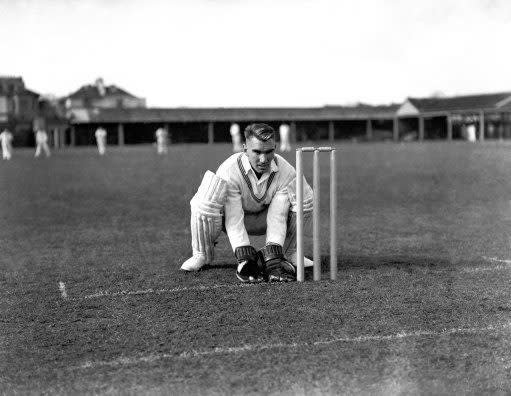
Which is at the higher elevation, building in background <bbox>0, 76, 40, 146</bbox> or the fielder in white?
building in background <bbox>0, 76, 40, 146</bbox>

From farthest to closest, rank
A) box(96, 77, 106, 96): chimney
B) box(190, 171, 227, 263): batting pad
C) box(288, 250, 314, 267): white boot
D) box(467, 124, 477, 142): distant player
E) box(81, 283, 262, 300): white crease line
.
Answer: box(96, 77, 106, 96): chimney < box(467, 124, 477, 142): distant player < box(288, 250, 314, 267): white boot < box(190, 171, 227, 263): batting pad < box(81, 283, 262, 300): white crease line

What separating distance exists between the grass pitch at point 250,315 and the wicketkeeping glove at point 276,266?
0.65ft

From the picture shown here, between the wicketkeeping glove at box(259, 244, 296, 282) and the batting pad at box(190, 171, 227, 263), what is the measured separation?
526 millimetres

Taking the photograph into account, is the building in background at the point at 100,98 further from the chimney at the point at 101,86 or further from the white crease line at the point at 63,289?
the white crease line at the point at 63,289

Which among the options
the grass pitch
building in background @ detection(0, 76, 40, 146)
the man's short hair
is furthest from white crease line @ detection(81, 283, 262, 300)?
building in background @ detection(0, 76, 40, 146)

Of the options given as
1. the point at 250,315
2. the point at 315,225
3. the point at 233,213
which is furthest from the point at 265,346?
the point at 233,213

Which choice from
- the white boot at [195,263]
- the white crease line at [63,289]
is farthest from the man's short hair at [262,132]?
the white crease line at [63,289]

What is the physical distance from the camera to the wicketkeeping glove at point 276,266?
636cm

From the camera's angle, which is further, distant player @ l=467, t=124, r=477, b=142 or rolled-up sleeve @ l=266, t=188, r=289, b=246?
distant player @ l=467, t=124, r=477, b=142

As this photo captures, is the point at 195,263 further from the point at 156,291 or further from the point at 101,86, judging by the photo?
the point at 101,86

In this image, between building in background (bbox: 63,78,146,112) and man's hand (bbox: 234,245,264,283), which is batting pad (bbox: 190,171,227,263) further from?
building in background (bbox: 63,78,146,112)

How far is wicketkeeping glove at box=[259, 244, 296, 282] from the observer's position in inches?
250

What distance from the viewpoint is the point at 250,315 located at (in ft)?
17.4

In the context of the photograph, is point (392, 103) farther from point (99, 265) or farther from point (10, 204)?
point (99, 265)
